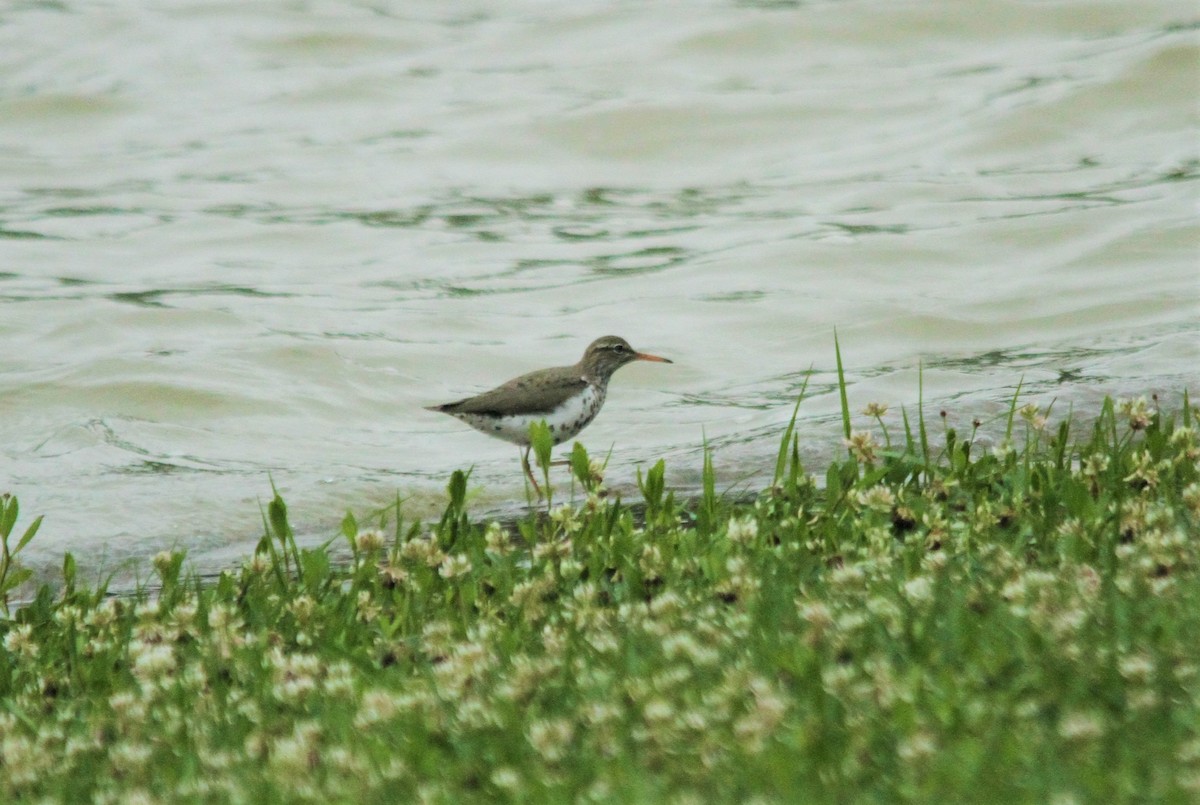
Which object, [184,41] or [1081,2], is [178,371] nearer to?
[184,41]

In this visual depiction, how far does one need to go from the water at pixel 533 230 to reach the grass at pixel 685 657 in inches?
104

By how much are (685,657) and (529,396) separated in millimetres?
5422

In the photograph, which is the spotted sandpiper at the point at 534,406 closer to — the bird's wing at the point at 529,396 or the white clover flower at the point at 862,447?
the bird's wing at the point at 529,396

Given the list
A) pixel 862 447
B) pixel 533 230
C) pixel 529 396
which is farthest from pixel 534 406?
pixel 533 230

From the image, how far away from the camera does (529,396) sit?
9562 millimetres

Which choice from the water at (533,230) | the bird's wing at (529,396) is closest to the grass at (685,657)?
the water at (533,230)

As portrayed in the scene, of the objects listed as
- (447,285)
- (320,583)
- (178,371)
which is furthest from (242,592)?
(447,285)

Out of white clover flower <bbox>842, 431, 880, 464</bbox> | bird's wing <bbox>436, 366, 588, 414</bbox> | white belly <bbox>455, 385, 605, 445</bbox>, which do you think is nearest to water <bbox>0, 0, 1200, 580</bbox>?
white belly <bbox>455, 385, 605, 445</bbox>

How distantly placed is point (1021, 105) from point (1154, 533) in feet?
49.8

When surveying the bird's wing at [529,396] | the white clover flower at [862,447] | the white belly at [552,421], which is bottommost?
the white belly at [552,421]

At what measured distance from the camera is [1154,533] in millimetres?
5105

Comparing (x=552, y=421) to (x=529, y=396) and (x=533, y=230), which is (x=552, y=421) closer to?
(x=529, y=396)

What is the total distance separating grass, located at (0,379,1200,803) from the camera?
3580 millimetres

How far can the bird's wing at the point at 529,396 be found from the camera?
952 cm
